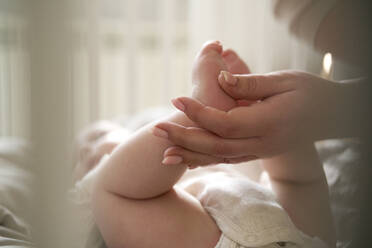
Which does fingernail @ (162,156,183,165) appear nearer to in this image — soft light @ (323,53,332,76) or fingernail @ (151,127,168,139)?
fingernail @ (151,127,168,139)

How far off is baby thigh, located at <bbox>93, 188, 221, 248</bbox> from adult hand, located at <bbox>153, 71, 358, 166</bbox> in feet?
0.33

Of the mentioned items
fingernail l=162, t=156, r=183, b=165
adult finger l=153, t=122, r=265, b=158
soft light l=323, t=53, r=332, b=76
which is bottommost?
fingernail l=162, t=156, r=183, b=165

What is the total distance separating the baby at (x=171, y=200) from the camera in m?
0.51

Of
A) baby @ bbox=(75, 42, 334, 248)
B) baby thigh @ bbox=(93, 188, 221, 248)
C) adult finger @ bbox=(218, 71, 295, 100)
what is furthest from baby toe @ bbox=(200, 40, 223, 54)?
baby thigh @ bbox=(93, 188, 221, 248)

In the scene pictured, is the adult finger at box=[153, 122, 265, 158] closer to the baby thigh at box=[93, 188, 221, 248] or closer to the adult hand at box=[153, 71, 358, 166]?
the adult hand at box=[153, 71, 358, 166]

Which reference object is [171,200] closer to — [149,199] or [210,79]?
[149,199]

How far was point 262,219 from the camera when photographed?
0.53m

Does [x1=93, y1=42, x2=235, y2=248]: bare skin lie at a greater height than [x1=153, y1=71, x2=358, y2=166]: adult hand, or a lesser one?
lesser

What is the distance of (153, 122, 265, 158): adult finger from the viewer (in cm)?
46

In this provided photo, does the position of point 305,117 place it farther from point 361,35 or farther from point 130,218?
point 130,218

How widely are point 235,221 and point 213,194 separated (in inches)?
2.8

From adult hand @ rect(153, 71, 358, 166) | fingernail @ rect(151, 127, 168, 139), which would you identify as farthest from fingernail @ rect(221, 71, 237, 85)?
fingernail @ rect(151, 127, 168, 139)

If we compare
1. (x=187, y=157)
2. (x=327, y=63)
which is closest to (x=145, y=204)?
(x=187, y=157)

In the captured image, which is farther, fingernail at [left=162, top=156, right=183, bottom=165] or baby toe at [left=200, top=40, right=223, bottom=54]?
baby toe at [left=200, top=40, right=223, bottom=54]
